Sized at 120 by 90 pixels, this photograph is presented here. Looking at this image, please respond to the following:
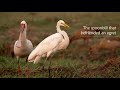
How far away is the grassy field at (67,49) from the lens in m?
4.60

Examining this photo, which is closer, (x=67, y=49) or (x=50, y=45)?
(x=50, y=45)

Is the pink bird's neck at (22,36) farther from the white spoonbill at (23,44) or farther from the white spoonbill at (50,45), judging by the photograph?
the white spoonbill at (50,45)

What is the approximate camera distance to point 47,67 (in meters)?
4.63

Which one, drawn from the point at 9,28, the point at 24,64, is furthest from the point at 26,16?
the point at 24,64

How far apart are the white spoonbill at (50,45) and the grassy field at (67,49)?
75mm

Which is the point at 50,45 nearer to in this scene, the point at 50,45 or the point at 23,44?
the point at 50,45

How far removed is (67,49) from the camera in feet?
15.2

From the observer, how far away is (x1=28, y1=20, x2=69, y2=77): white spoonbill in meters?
4.49

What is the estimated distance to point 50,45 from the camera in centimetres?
449

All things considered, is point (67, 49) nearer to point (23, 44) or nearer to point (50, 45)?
point (50, 45)

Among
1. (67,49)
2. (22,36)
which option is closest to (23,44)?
(22,36)

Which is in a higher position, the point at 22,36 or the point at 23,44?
the point at 22,36

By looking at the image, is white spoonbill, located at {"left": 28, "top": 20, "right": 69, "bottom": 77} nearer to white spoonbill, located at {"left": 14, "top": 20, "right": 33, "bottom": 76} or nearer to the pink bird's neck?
white spoonbill, located at {"left": 14, "top": 20, "right": 33, "bottom": 76}

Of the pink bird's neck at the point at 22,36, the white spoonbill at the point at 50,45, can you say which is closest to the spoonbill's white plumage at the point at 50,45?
the white spoonbill at the point at 50,45
